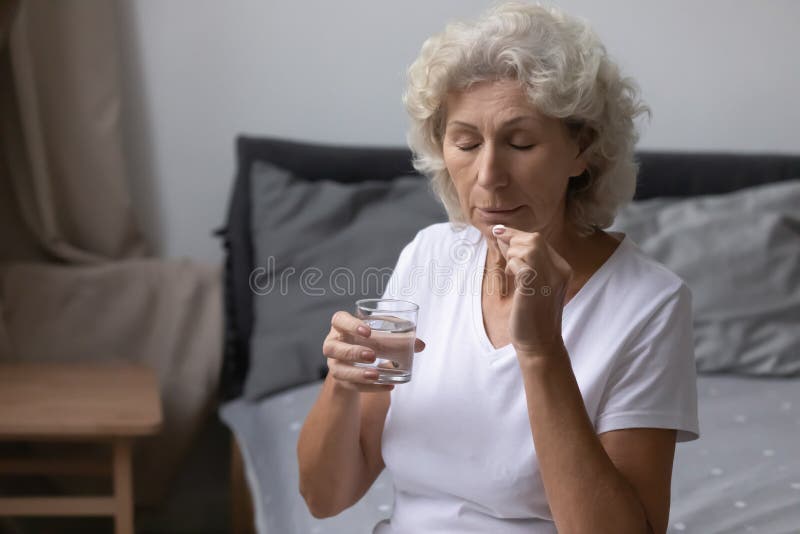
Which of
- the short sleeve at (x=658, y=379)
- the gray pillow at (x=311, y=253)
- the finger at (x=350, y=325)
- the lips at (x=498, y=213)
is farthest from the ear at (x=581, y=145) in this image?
the gray pillow at (x=311, y=253)

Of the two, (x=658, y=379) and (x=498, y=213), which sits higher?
(x=498, y=213)

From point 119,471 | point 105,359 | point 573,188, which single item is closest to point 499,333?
point 573,188

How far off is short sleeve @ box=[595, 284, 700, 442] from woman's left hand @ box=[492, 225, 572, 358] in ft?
0.44

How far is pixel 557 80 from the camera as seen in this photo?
4.07ft

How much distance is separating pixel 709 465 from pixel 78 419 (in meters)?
1.26

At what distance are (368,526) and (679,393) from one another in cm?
62

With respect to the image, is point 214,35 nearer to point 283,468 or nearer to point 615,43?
point 615,43

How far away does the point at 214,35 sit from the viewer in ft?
8.92

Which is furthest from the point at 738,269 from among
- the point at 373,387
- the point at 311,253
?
the point at 373,387

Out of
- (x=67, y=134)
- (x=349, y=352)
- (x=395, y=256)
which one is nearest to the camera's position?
(x=349, y=352)

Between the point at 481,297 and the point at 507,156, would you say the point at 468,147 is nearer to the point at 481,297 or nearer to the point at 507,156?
the point at 507,156

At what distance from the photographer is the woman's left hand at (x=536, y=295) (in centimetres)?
111

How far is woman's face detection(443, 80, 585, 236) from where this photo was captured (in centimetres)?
127

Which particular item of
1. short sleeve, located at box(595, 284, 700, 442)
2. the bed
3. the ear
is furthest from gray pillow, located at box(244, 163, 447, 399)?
short sleeve, located at box(595, 284, 700, 442)
